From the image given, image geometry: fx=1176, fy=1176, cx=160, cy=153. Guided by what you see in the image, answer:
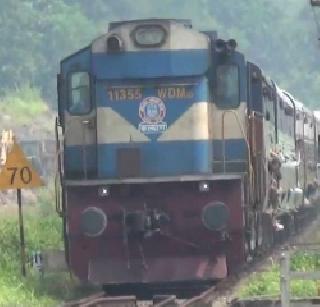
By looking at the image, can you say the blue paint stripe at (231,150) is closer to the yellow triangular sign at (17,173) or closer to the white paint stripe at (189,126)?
the white paint stripe at (189,126)

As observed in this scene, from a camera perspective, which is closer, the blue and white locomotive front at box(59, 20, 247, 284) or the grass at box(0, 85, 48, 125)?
the blue and white locomotive front at box(59, 20, 247, 284)

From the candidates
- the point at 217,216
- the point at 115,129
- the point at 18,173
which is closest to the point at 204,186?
the point at 217,216

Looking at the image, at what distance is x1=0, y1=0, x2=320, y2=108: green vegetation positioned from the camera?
238 ft

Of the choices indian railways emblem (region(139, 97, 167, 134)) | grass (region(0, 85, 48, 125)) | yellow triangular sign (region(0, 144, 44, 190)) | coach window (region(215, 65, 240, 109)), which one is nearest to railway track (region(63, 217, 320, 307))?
indian railways emblem (region(139, 97, 167, 134))

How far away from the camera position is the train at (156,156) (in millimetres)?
15148

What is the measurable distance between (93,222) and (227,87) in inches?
99.7

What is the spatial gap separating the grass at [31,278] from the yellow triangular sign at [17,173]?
123 cm

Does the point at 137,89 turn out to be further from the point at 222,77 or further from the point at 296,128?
the point at 296,128

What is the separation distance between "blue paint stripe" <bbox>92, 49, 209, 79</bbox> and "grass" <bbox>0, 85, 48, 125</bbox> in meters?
46.9

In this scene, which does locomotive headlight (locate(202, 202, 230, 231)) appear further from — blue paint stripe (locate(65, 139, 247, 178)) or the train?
blue paint stripe (locate(65, 139, 247, 178))

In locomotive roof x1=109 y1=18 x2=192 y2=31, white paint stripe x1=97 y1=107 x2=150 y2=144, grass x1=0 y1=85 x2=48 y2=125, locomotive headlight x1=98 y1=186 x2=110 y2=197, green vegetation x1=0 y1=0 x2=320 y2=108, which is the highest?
green vegetation x1=0 y1=0 x2=320 y2=108

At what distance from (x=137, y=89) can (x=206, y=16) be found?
6787cm

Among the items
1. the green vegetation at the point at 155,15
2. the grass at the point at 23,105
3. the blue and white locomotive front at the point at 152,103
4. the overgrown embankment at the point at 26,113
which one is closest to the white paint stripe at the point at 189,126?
the blue and white locomotive front at the point at 152,103

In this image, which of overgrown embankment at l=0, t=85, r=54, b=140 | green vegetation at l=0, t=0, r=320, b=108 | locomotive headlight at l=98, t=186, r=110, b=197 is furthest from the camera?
green vegetation at l=0, t=0, r=320, b=108
